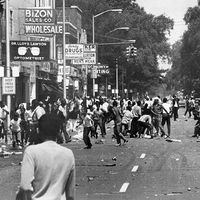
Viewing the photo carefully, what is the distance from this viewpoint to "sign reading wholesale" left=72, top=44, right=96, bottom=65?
2133 inches

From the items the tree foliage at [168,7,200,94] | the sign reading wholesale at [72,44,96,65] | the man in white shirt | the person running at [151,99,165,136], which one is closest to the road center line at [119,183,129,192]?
the man in white shirt

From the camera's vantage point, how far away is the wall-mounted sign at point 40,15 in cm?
4299

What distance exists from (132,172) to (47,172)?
11829 millimetres

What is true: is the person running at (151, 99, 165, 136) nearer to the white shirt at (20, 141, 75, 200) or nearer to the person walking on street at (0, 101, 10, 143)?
the person walking on street at (0, 101, 10, 143)

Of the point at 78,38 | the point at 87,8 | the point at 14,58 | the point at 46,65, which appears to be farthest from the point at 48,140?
the point at 87,8

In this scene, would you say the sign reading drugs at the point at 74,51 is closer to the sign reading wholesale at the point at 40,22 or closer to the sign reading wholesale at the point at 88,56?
the sign reading wholesale at the point at 88,56

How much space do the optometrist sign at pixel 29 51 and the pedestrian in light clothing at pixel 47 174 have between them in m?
30.2

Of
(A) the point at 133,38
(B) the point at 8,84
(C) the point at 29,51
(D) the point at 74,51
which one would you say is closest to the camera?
(B) the point at 8,84

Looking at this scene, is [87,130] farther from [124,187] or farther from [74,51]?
[74,51]

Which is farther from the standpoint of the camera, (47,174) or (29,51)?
(29,51)

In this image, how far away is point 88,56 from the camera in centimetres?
5478

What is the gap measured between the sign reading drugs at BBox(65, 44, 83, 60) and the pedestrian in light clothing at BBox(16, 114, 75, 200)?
4376 centimetres

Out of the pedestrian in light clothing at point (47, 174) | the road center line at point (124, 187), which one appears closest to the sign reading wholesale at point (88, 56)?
the road center line at point (124, 187)

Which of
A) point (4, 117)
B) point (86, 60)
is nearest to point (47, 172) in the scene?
point (4, 117)
